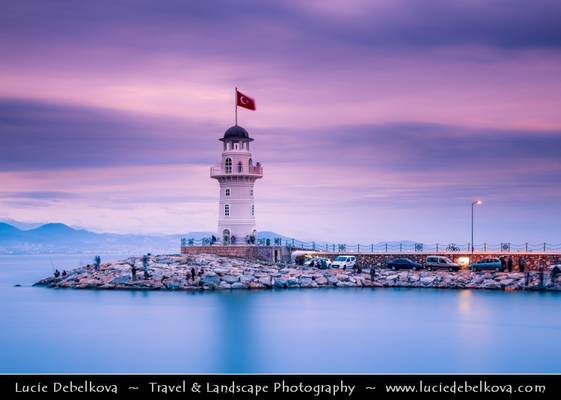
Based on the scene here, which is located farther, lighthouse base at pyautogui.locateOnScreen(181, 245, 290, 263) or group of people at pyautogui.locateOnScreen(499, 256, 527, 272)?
group of people at pyautogui.locateOnScreen(499, 256, 527, 272)

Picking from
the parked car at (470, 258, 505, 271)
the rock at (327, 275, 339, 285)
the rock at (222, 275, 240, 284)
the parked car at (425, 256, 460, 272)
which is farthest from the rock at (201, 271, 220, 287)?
the parked car at (470, 258, 505, 271)

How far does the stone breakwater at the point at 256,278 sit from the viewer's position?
66.2 meters

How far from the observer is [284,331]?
49.8 metres

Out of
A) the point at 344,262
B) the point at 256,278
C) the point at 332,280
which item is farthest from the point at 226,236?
the point at 344,262

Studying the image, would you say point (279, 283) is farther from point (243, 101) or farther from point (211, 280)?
point (243, 101)

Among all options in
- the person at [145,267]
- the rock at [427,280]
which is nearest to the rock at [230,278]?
the person at [145,267]

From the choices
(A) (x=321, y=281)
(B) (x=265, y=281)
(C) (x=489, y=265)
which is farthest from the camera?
(C) (x=489, y=265)

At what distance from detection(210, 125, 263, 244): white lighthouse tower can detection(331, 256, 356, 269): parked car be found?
8104 millimetres

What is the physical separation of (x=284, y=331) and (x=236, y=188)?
2418 cm

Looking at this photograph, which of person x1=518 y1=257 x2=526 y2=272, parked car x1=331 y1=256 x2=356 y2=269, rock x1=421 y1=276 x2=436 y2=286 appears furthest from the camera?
parked car x1=331 y1=256 x2=356 y2=269

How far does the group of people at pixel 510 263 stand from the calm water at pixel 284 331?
7705 mm

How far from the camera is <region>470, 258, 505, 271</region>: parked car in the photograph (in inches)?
2808

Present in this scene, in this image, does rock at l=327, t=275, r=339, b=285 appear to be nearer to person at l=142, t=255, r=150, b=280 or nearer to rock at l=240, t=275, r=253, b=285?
rock at l=240, t=275, r=253, b=285
